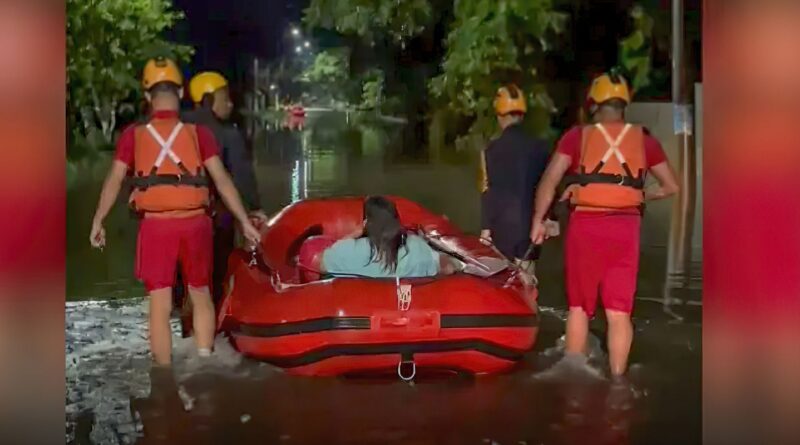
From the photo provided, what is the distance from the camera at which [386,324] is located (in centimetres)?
589

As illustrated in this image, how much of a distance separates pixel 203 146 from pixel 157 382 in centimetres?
115

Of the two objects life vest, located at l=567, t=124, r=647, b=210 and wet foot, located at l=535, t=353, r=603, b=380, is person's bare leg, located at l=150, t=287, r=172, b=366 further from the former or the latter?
life vest, located at l=567, t=124, r=647, b=210

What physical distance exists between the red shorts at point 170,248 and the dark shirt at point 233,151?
62cm

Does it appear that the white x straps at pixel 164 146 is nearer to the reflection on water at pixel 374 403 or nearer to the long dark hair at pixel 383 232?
the long dark hair at pixel 383 232

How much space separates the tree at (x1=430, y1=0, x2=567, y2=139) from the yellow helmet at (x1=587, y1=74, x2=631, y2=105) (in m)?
8.08

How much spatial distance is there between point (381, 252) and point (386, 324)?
1.37 ft

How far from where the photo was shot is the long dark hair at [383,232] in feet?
20.0

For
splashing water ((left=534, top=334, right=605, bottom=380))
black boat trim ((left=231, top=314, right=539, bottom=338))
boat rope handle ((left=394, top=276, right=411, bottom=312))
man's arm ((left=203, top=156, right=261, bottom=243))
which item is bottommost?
splashing water ((left=534, top=334, right=605, bottom=380))

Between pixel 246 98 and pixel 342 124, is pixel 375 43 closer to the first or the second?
pixel 342 124

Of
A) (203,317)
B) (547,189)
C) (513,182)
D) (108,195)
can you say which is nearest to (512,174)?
(513,182)

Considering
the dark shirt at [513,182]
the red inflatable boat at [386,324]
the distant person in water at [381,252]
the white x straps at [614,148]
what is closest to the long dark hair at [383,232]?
the distant person in water at [381,252]

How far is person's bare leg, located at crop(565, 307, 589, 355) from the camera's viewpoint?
6312 millimetres

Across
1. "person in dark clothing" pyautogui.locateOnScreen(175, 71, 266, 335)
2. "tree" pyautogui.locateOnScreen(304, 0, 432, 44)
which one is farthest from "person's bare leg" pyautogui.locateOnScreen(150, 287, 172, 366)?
"tree" pyautogui.locateOnScreen(304, 0, 432, 44)

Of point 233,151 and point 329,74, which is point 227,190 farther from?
point 329,74
